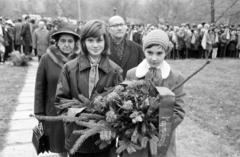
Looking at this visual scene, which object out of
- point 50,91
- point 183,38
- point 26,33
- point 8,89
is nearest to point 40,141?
point 50,91

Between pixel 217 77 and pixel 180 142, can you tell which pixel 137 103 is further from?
pixel 217 77

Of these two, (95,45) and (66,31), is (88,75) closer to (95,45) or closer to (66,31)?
(95,45)

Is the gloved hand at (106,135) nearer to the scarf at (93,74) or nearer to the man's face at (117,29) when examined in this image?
the scarf at (93,74)

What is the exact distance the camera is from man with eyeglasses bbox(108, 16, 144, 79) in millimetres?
3945

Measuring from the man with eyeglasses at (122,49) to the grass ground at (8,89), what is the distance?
7.32ft

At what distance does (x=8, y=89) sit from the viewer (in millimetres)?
8016

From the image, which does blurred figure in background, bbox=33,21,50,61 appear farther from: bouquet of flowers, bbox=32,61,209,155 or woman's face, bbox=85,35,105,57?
bouquet of flowers, bbox=32,61,209,155

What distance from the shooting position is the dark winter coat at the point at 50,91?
3102 mm

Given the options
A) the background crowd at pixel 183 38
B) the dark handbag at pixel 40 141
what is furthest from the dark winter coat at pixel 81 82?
the background crowd at pixel 183 38

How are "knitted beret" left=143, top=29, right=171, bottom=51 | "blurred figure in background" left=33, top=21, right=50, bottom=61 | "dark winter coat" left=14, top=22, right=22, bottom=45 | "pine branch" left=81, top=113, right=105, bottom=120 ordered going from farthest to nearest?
1. "dark winter coat" left=14, top=22, right=22, bottom=45
2. "blurred figure in background" left=33, top=21, right=50, bottom=61
3. "knitted beret" left=143, top=29, right=171, bottom=51
4. "pine branch" left=81, top=113, right=105, bottom=120

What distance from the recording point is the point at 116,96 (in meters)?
1.82

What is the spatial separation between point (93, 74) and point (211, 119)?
4.22 meters

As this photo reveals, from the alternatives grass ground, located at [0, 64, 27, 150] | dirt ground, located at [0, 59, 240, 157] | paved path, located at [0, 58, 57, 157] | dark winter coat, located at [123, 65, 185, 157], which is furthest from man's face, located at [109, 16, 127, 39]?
grass ground, located at [0, 64, 27, 150]

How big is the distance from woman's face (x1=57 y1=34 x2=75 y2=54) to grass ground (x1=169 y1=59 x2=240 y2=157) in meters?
2.39
